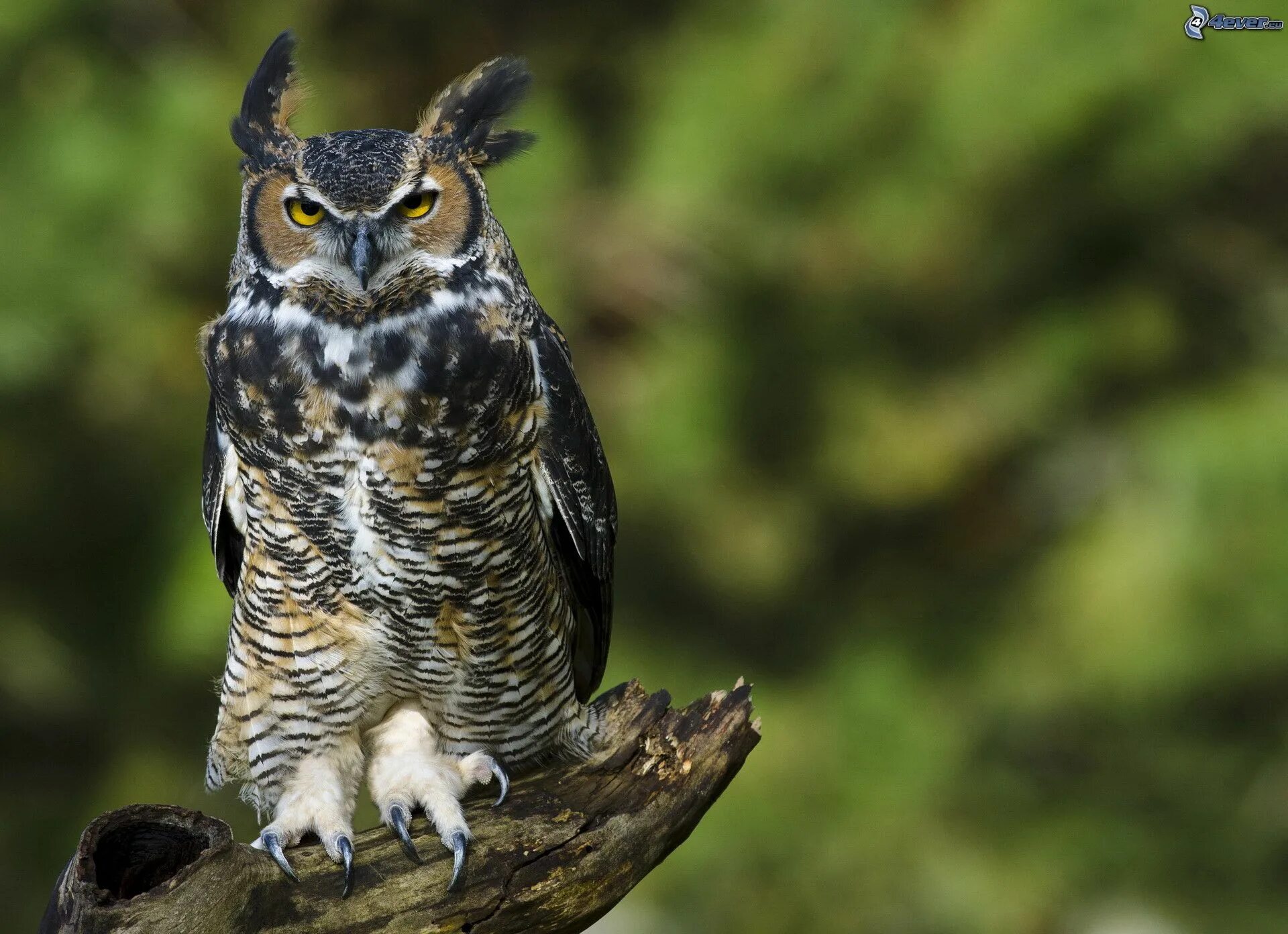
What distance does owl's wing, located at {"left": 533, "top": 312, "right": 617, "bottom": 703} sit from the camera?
210 cm

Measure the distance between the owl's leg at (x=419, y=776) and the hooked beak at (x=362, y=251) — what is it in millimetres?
782

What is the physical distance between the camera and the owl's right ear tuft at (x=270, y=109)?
6.64ft

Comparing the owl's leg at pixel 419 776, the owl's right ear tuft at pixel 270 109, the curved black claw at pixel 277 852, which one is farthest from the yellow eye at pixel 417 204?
the curved black claw at pixel 277 852

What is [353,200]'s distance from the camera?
185 cm

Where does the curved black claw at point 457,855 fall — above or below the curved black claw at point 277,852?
above

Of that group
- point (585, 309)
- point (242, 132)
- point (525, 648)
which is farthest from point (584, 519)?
point (585, 309)

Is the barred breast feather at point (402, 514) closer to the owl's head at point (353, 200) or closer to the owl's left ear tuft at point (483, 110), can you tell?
the owl's head at point (353, 200)

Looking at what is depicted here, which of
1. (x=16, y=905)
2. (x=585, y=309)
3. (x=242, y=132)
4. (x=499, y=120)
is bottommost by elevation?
(x=16, y=905)

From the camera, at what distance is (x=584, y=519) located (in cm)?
221

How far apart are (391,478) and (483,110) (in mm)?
656

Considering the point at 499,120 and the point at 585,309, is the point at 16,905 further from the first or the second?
the point at 499,120

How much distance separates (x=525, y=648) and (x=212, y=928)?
0.66m

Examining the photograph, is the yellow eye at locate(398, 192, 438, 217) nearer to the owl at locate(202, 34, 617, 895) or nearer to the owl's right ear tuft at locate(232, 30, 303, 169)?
the owl at locate(202, 34, 617, 895)

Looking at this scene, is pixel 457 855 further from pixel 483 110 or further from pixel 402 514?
pixel 483 110
